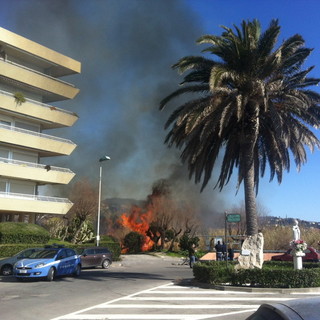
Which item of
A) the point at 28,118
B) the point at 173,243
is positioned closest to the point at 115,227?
the point at 173,243

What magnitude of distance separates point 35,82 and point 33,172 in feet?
31.7

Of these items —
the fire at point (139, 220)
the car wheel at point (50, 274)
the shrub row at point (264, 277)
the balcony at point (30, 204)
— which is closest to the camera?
the shrub row at point (264, 277)

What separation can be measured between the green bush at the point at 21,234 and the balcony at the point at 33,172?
7.96 meters

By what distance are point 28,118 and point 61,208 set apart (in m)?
10.5

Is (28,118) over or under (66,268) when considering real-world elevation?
over

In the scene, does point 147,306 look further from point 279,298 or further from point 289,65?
point 289,65

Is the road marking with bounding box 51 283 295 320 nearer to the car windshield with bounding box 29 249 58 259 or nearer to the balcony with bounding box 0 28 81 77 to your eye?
the car windshield with bounding box 29 249 58 259

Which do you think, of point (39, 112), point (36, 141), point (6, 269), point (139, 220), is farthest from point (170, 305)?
point (139, 220)

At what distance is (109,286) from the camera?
51.4 ft

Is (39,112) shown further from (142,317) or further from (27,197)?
(142,317)

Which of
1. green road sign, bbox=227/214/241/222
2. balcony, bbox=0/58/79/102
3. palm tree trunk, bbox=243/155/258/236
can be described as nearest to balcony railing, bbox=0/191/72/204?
balcony, bbox=0/58/79/102

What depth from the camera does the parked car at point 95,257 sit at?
2548cm

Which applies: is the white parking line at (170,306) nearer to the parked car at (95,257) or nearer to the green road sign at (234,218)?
the green road sign at (234,218)

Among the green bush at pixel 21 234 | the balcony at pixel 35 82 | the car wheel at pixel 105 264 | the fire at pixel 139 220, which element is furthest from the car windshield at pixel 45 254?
the fire at pixel 139 220
